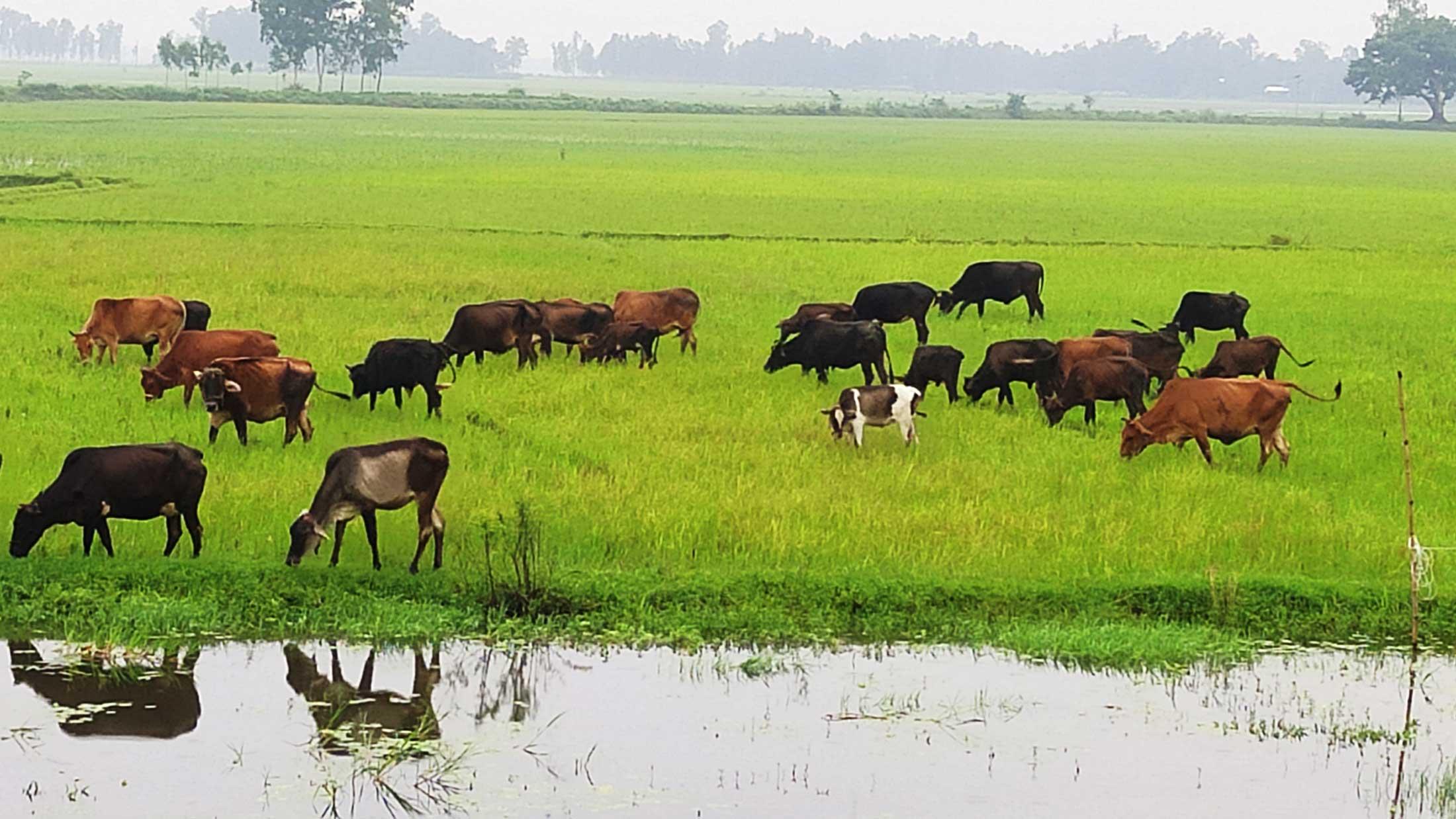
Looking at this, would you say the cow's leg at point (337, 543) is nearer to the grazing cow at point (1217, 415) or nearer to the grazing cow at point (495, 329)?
the grazing cow at point (1217, 415)

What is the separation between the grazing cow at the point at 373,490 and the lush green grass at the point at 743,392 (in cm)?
22

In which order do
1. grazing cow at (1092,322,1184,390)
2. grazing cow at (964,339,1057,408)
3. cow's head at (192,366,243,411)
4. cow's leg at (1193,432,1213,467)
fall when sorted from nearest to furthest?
cow's head at (192,366,243,411) → cow's leg at (1193,432,1213,467) → grazing cow at (964,339,1057,408) → grazing cow at (1092,322,1184,390)

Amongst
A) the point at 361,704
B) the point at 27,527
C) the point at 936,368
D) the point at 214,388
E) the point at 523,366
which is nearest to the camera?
the point at 361,704

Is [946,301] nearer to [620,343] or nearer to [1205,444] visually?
[620,343]

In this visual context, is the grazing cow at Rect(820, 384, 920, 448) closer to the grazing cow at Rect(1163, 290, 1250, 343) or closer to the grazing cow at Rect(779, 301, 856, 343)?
the grazing cow at Rect(779, 301, 856, 343)

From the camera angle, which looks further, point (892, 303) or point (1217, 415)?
point (892, 303)

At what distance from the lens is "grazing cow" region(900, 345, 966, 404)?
54.4 ft

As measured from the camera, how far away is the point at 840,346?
17.3 metres

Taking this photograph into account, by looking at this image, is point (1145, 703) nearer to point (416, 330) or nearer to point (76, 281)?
point (416, 330)

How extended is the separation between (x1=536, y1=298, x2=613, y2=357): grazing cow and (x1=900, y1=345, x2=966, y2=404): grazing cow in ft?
11.3

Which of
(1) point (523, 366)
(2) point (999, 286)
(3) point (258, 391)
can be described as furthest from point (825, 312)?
(3) point (258, 391)

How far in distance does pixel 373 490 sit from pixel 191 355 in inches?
216

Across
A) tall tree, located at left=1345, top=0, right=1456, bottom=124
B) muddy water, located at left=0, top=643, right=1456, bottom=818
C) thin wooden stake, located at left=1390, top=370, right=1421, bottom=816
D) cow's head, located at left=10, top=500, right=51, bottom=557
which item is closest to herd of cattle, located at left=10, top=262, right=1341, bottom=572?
cow's head, located at left=10, top=500, right=51, bottom=557

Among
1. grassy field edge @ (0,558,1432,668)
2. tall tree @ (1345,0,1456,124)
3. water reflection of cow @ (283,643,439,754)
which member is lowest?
water reflection of cow @ (283,643,439,754)
